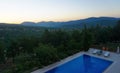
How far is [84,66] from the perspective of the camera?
15445mm

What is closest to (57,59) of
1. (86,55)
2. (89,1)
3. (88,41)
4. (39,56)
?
(39,56)

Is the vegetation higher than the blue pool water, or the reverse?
the vegetation

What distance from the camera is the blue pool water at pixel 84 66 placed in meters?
14.1

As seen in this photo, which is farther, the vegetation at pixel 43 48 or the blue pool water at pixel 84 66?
the vegetation at pixel 43 48

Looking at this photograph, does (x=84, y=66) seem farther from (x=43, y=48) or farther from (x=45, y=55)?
(x=43, y=48)

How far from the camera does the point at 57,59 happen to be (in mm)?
16281

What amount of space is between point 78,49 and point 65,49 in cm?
162

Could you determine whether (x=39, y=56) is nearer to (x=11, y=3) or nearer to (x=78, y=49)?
(x=78, y=49)

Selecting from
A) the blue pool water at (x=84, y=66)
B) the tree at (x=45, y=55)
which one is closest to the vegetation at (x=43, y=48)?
the tree at (x=45, y=55)

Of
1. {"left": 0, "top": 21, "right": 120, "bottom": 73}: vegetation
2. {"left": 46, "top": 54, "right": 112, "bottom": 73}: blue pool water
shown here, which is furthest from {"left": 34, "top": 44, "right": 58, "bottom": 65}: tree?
{"left": 46, "top": 54, "right": 112, "bottom": 73}: blue pool water

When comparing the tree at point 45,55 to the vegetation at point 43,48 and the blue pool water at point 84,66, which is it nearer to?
the vegetation at point 43,48

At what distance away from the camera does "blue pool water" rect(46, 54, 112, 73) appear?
14055mm

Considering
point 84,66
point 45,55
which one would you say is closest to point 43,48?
point 45,55

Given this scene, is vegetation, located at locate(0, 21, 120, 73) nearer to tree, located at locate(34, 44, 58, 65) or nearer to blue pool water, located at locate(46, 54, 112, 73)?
tree, located at locate(34, 44, 58, 65)
